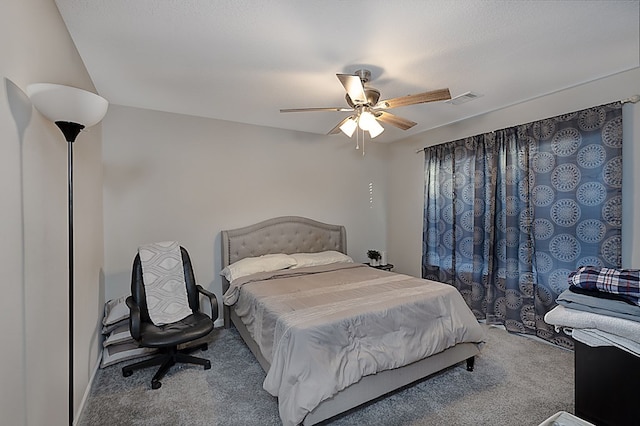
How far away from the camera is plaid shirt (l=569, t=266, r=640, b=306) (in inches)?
46.7

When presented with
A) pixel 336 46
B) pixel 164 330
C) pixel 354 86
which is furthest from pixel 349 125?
pixel 164 330

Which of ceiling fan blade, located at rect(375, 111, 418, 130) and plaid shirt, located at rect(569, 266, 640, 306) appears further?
ceiling fan blade, located at rect(375, 111, 418, 130)

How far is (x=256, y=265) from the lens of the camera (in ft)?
10.8

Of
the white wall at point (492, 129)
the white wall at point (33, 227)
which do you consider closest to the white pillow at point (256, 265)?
the white wall at point (33, 227)

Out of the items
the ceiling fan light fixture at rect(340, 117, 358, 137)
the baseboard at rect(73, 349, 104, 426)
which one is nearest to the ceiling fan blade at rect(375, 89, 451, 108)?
the ceiling fan light fixture at rect(340, 117, 358, 137)

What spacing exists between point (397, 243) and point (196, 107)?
133 inches

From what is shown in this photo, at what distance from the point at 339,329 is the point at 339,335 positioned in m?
0.03

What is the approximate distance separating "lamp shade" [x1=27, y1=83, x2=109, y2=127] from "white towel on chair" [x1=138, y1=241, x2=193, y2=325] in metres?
1.66

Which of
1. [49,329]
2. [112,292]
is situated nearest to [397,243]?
[112,292]

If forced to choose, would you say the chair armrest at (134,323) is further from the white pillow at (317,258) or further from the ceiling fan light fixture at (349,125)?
the ceiling fan light fixture at (349,125)

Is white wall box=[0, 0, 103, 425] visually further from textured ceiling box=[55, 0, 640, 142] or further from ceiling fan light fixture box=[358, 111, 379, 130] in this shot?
ceiling fan light fixture box=[358, 111, 379, 130]

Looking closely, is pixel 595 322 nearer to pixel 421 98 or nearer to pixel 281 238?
pixel 421 98

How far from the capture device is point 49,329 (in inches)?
56.7

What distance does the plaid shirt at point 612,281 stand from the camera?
1.19m
